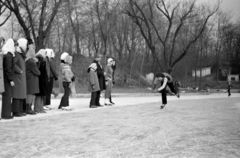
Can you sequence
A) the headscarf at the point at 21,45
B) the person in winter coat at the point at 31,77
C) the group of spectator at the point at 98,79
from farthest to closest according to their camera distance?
1. the group of spectator at the point at 98,79
2. the person in winter coat at the point at 31,77
3. the headscarf at the point at 21,45

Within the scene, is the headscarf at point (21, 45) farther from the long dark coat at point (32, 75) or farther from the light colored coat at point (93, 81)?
the light colored coat at point (93, 81)

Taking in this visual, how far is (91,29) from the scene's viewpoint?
146ft

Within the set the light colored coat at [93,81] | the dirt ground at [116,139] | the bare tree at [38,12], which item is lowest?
the dirt ground at [116,139]

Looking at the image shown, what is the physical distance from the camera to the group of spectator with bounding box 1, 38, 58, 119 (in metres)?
8.82

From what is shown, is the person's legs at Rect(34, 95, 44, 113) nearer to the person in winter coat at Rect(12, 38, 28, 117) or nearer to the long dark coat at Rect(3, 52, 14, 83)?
the person in winter coat at Rect(12, 38, 28, 117)

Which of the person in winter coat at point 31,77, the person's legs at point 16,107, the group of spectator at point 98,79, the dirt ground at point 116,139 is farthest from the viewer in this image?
the group of spectator at point 98,79

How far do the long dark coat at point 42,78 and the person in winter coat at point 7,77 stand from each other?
1673 mm

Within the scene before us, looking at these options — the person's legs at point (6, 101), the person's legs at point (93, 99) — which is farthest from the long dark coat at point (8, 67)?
the person's legs at point (93, 99)

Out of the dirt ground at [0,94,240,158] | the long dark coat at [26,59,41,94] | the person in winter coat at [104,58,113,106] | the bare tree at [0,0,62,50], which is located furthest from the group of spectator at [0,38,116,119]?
the bare tree at [0,0,62,50]

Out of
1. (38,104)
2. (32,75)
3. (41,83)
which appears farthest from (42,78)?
(38,104)

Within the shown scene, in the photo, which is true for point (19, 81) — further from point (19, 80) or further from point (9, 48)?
point (9, 48)

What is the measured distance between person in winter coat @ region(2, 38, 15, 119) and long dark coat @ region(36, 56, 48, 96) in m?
1.67

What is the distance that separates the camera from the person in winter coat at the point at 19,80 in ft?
30.2

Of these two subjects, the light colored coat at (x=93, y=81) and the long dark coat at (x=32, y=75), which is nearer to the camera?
the long dark coat at (x=32, y=75)
